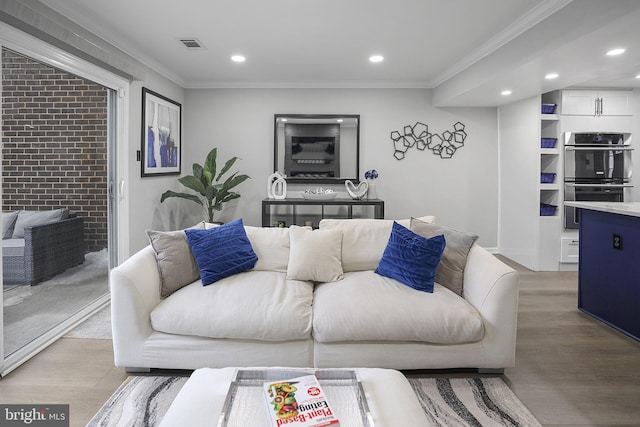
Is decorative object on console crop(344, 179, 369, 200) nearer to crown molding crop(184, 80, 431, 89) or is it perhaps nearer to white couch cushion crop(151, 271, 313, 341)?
crown molding crop(184, 80, 431, 89)

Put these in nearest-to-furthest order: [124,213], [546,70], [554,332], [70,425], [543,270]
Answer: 1. [70,425]
2. [554,332]
3. [546,70]
4. [124,213]
5. [543,270]

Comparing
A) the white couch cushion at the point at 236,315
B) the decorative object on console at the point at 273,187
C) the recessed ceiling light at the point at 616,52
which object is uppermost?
the recessed ceiling light at the point at 616,52

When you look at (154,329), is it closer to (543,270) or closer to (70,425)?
(70,425)

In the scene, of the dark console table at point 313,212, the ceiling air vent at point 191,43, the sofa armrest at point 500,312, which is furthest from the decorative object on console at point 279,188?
the sofa armrest at point 500,312

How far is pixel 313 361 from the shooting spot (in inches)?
94.7

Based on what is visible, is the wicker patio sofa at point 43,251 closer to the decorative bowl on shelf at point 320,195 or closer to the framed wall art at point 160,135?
the framed wall art at point 160,135

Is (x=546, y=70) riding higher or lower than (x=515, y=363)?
higher

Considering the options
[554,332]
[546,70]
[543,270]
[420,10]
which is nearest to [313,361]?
[554,332]

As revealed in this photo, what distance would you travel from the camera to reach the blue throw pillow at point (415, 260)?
267 cm

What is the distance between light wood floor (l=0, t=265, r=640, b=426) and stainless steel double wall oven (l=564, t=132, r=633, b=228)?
6.93 feet

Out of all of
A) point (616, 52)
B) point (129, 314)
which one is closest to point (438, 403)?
point (129, 314)

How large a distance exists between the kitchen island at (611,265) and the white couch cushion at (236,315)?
2.33 meters

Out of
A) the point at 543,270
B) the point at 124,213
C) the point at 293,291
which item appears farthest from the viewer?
the point at 543,270

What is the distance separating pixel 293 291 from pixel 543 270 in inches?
147
